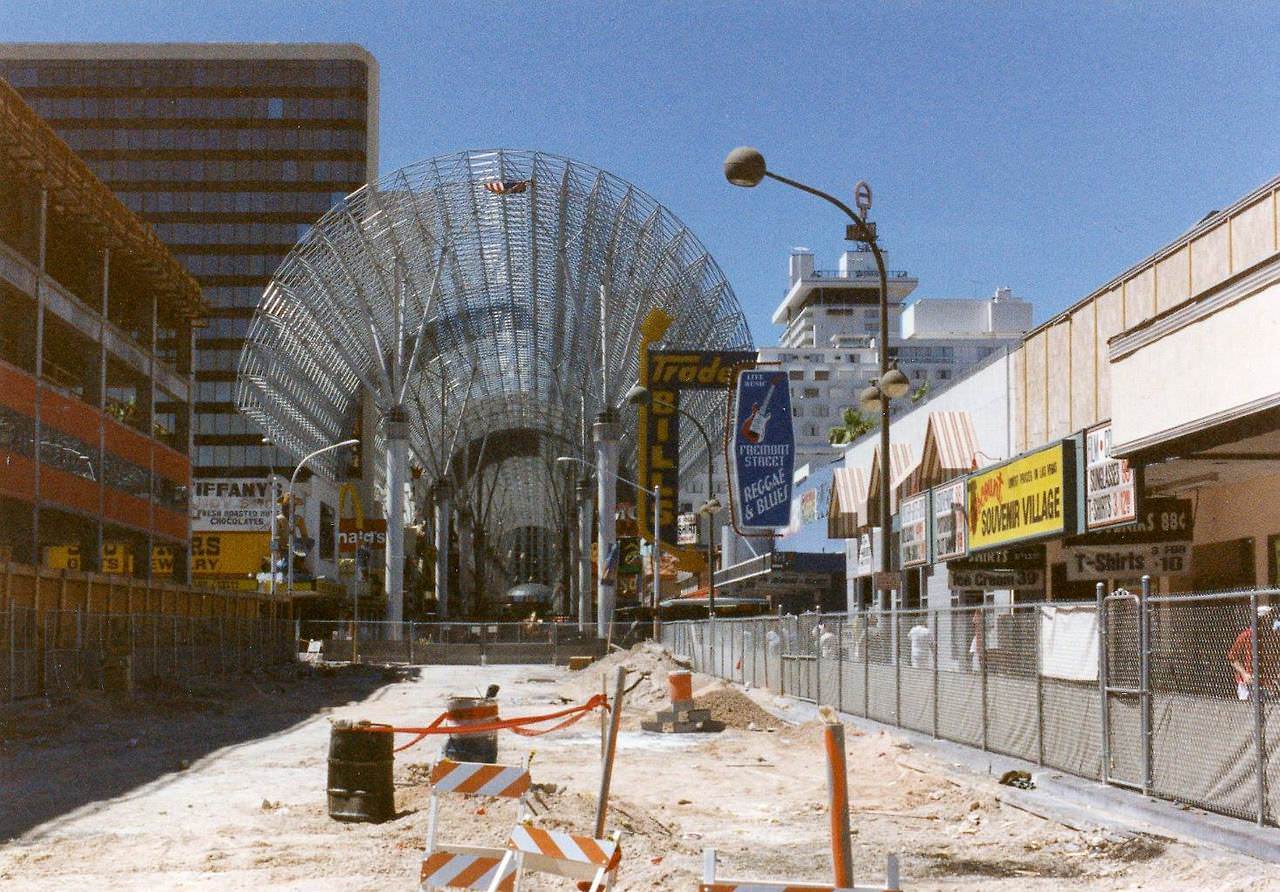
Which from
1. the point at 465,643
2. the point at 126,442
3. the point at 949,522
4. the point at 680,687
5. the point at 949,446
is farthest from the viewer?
the point at 465,643

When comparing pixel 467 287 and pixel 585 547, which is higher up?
pixel 467 287

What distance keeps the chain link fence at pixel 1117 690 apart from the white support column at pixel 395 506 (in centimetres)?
5820

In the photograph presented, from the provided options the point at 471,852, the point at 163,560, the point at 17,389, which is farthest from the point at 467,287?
the point at 471,852

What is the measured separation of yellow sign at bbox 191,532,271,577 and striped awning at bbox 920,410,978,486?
56.3 meters

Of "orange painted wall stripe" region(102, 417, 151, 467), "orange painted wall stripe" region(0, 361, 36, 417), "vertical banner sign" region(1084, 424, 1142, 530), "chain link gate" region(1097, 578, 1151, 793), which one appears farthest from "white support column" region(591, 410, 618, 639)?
"chain link gate" region(1097, 578, 1151, 793)

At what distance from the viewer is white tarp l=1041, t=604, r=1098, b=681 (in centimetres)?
1484

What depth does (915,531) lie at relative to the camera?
3509 centimetres

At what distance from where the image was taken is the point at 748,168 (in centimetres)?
2134

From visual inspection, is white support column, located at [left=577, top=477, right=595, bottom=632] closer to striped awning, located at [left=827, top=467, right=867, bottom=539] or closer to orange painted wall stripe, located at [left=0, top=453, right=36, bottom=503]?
striped awning, located at [left=827, top=467, right=867, bottom=539]

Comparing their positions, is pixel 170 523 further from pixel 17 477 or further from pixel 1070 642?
pixel 1070 642

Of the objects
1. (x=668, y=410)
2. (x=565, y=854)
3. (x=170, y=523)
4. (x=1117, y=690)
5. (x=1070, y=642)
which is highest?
(x=668, y=410)

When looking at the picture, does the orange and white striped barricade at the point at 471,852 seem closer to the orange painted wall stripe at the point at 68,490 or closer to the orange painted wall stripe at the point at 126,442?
the orange painted wall stripe at the point at 68,490

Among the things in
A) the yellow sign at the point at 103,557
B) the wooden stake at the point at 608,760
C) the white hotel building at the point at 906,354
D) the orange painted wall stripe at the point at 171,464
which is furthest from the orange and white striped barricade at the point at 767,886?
the white hotel building at the point at 906,354

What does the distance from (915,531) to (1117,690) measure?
21214mm
